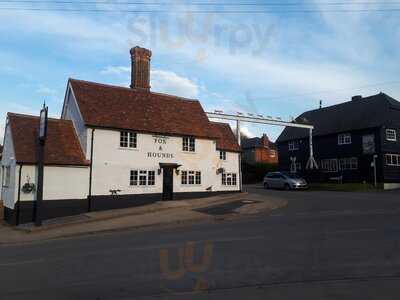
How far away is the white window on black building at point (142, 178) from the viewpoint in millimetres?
28938

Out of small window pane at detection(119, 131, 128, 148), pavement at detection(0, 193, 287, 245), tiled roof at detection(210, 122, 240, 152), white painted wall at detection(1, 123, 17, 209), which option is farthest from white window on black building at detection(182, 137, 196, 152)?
white painted wall at detection(1, 123, 17, 209)

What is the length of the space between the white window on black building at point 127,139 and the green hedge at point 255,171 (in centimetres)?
3243

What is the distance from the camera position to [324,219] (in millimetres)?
18188

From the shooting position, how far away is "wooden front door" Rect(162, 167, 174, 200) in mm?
30041

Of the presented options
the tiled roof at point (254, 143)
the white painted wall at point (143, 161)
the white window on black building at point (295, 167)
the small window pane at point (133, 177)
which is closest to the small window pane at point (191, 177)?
the white painted wall at point (143, 161)

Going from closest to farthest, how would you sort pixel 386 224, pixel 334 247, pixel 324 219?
pixel 334 247, pixel 386 224, pixel 324 219

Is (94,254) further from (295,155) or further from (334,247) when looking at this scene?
(295,155)

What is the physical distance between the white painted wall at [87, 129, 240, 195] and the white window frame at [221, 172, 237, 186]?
0.38 meters

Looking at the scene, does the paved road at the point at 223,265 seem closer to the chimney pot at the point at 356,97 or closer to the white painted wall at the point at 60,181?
the white painted wall at the point at 60,181

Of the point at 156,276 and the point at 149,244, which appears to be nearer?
the point at 156,276

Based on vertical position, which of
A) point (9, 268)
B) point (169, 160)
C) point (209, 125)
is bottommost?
point (9, 268)

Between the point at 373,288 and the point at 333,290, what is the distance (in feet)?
2.40

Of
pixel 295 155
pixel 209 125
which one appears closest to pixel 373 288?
pixel 209 125

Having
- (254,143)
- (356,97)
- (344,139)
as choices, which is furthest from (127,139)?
(254,143)
